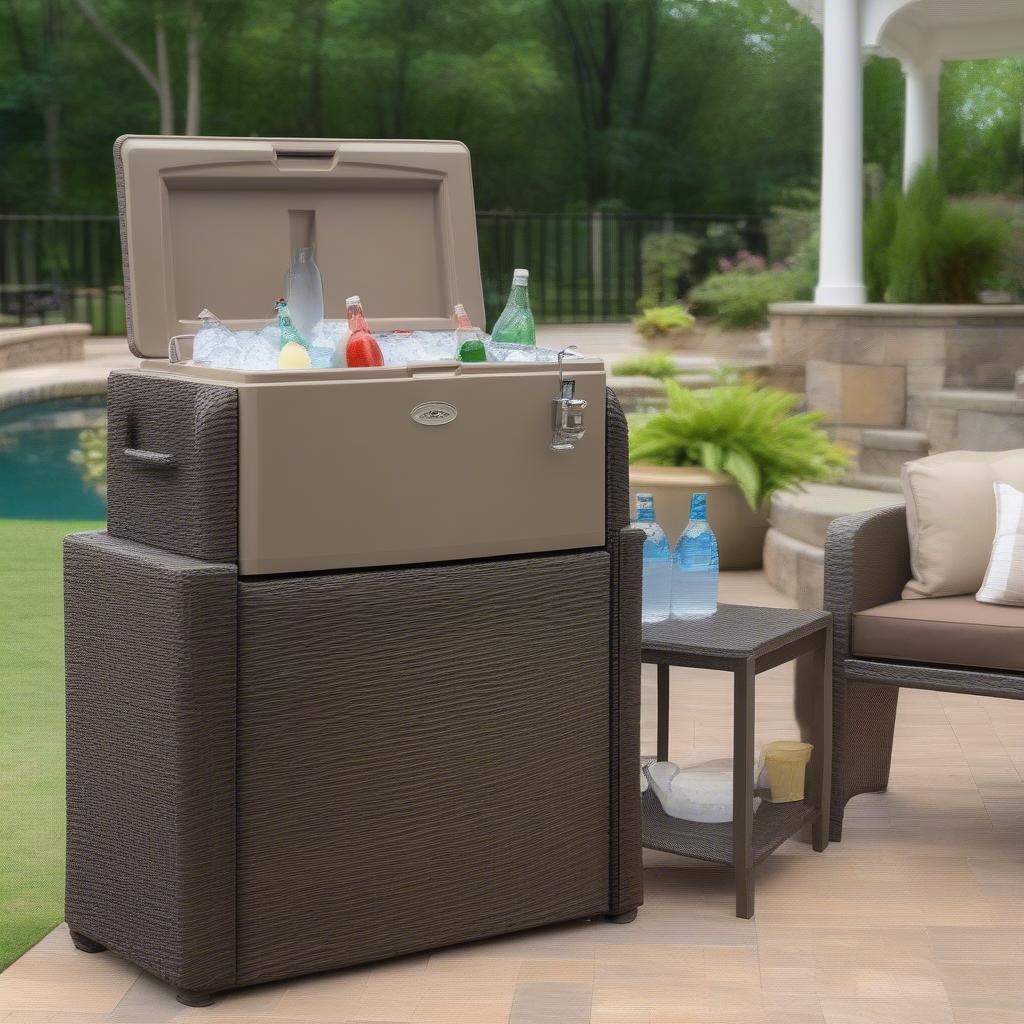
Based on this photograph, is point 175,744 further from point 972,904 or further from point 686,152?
point 686,152

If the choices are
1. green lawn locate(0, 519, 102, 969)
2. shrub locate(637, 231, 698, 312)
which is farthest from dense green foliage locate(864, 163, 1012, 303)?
shrub locate(637, 231, 698, 312)

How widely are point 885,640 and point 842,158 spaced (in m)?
5.99

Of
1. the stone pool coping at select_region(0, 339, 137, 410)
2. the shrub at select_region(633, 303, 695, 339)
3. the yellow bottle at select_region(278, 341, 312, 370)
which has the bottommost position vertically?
the stone pool coping at select_region(0, 339, 137, 410)

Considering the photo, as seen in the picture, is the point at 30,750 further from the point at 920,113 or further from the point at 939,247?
the point at 920,113

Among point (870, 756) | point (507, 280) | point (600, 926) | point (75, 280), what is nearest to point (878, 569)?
point (870, 756)

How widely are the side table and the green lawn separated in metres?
1.13

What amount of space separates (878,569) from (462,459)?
1180 millimetres

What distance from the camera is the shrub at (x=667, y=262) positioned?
17109 mm

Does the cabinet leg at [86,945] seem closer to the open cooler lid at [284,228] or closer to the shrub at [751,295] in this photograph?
the open cooler lid at [284,228]

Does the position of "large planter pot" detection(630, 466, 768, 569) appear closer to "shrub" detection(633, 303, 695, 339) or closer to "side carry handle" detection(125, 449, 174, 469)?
"side carry handle" detection(125, 449, 174, 469)

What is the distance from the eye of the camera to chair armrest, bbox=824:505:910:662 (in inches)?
130

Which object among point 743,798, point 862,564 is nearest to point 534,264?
point 862,564

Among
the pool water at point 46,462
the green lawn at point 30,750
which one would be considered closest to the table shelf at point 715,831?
the green lawn at point 30,750

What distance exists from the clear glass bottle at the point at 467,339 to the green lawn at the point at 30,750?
1233 millimetres
